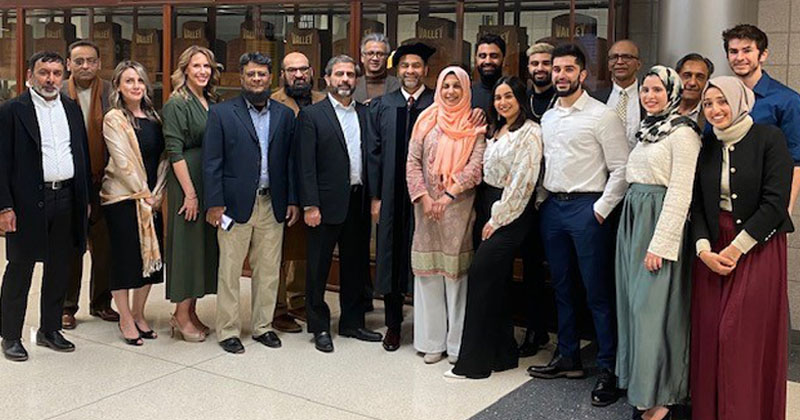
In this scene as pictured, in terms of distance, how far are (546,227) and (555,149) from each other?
0.35m

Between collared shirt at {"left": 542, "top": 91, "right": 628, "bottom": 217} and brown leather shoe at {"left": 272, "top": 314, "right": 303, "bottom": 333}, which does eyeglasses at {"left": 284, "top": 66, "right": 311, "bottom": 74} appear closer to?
brown leather shoe at {"left": 272, "top": 314, "right": 303, "bottom": 333}

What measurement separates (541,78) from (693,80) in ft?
2.32

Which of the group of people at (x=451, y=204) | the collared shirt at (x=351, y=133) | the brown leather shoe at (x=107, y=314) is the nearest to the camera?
the group of people at (x=451, y=204)

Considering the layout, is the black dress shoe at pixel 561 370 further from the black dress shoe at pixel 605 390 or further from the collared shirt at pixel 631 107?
the collared shirt at pixel 631 107

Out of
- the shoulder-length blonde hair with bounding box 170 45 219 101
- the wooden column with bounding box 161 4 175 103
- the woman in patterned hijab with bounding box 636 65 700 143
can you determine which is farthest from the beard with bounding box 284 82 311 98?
the woman in patterned hijab with bounding box 636 65 700 143

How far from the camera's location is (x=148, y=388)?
12.1ft

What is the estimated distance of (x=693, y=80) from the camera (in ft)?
11.7

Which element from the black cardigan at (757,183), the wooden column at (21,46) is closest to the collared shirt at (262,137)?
the black cardigan at (757,183)

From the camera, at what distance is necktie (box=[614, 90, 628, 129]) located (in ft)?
12.8

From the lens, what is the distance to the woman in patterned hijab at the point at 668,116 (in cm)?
315

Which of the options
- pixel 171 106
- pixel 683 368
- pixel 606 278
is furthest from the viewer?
pixel 171 106

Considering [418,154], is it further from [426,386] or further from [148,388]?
[148,388]

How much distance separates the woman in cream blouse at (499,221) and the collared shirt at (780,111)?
0.90 m

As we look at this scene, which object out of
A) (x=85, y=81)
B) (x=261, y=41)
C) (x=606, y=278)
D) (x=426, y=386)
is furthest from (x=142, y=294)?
(x=606, y=278)
